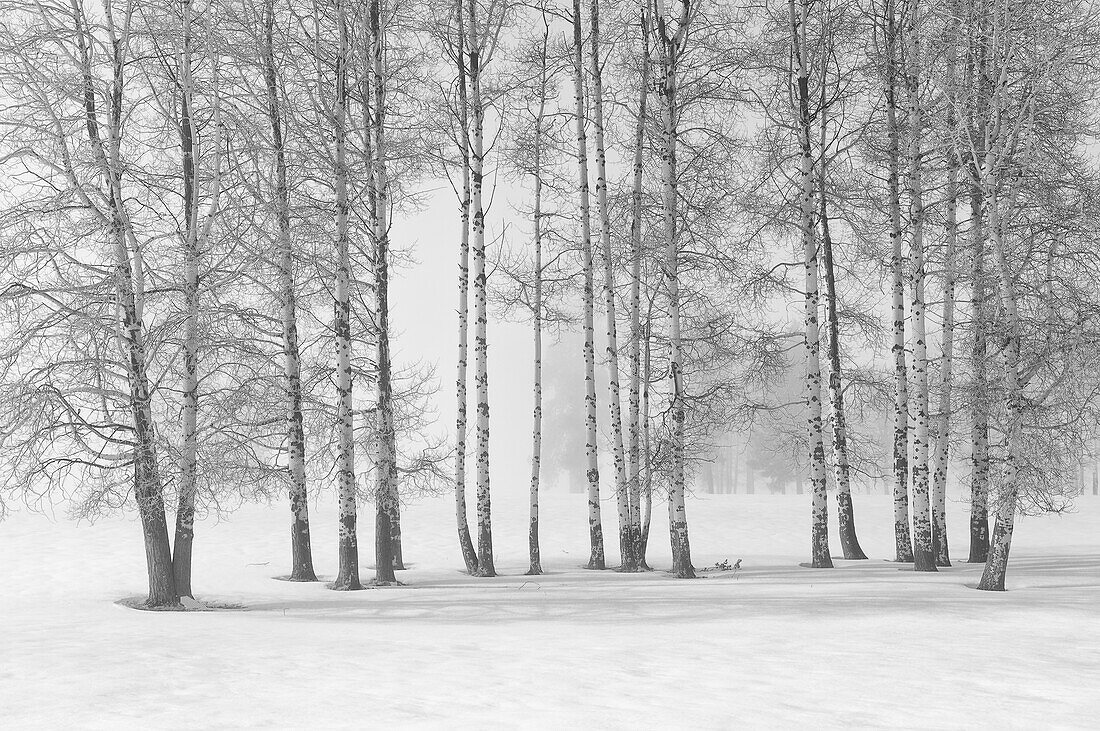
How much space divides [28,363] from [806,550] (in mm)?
18710

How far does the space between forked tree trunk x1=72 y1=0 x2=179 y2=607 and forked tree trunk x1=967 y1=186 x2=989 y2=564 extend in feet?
37.3

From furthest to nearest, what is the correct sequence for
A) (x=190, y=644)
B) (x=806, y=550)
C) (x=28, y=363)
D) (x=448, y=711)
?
(x=806, y=550) < (x=28, y=363) < (x=190, y=644) < (x=448, y=711)

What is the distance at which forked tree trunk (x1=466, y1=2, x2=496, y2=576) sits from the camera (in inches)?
653

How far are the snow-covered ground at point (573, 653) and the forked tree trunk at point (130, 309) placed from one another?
871 mm

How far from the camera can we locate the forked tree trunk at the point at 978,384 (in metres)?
13.1

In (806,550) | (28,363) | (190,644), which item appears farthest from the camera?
(806,550)

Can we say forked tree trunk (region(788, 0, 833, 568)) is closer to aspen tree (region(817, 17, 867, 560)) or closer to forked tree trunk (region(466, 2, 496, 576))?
aspen tree (region(817, 17, 867, 560))

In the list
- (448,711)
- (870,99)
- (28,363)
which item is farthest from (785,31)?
(448,711)

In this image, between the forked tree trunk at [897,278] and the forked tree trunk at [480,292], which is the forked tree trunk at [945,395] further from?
the forked tree trunk at [480,292]

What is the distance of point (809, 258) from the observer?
53.6 feet

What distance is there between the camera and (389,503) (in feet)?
49.7

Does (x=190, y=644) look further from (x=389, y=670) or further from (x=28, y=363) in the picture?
(x=28, y=363)

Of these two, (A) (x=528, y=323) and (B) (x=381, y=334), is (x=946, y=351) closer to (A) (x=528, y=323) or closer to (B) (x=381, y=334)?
(A) (x=528, y=323)

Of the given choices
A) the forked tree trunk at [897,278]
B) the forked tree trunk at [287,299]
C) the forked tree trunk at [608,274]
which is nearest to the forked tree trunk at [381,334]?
the forked tree trunk at [287,299]
